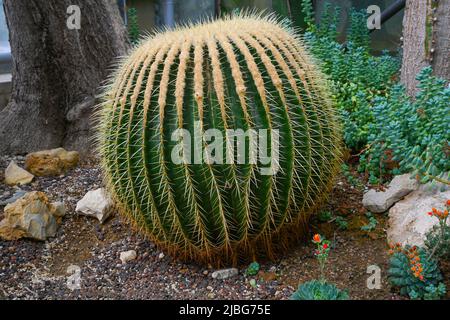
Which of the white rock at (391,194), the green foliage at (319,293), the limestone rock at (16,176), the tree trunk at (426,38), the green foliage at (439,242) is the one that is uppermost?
the tree trunk at (426,38)

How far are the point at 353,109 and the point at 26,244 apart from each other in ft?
6.84

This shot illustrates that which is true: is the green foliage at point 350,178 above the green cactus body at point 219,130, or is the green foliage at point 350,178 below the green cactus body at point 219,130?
below

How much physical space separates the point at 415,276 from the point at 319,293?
0.38m

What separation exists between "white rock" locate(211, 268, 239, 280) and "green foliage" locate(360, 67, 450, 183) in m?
0.91

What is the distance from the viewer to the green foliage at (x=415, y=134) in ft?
8.83

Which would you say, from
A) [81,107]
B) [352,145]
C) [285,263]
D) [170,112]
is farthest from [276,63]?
[81,107]

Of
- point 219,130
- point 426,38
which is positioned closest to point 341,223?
point 219,130

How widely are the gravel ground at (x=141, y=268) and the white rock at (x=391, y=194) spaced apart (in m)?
0.09

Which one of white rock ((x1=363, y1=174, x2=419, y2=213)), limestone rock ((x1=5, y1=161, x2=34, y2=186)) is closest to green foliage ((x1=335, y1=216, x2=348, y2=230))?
white rock ((x1=363, y1=174, x2=419, y2=213))

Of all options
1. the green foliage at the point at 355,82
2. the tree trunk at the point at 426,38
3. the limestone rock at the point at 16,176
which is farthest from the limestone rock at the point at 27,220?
the tree trunk at the point at 426,38

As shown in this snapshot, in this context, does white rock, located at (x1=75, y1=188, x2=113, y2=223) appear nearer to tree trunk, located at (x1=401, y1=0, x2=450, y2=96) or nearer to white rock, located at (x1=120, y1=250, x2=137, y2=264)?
white rock, located at (x1=120, y1=250, x2=137, y2=264)

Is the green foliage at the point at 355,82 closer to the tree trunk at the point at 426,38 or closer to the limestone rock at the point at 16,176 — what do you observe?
the tree trunk at the point at 426,38

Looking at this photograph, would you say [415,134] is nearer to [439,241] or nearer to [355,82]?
[439,241]
